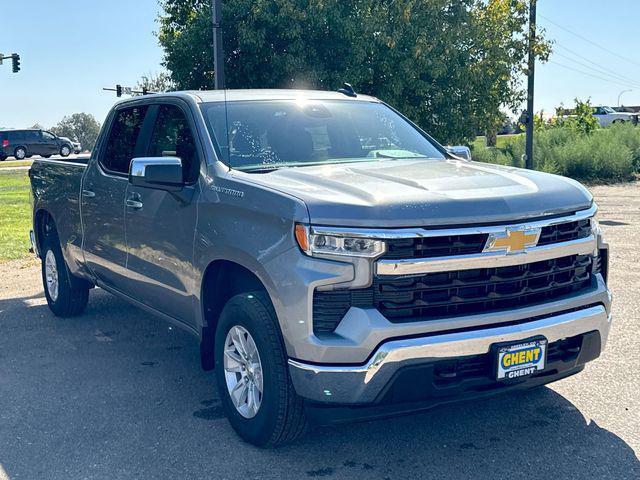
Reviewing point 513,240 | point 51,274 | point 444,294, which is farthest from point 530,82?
point 444,294

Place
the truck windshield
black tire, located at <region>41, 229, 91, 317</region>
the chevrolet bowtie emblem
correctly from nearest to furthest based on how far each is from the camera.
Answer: the chevrolet bowtie emblem, the truck windshield, black tire, located at <region>41, 229, 91, 317</region>

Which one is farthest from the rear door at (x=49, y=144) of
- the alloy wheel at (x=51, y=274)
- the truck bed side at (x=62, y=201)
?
the alloy wheel at (x=51, y=274)

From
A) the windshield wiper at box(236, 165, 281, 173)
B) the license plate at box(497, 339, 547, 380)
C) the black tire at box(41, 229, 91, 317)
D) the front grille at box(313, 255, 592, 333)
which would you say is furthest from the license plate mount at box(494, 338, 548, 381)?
the black tire at box(41, 229, 91, 317)

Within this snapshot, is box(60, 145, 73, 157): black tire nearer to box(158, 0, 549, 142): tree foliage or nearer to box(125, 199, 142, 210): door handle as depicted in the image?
box(158, 0, 549, 142): tree foliage

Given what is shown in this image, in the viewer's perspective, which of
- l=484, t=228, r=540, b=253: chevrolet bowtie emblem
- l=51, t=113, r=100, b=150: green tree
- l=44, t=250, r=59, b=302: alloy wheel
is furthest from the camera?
l=51, t=113, r=100, b=150: green tree

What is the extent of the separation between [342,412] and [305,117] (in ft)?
7.36

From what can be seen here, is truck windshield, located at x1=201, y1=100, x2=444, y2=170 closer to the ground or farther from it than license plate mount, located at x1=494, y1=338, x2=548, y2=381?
farther from it

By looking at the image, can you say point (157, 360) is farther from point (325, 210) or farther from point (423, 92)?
point (423, 92)

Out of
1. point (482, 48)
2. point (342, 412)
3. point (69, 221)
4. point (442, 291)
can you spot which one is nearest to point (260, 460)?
point (342, 412)

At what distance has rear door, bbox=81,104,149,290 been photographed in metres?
5.52

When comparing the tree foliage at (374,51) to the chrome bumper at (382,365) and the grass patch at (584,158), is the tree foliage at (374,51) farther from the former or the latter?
the chrome bumper at (382,365)

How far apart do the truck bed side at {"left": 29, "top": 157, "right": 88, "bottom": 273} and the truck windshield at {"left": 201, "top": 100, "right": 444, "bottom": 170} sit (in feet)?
6.40

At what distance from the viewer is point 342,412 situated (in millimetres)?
3582

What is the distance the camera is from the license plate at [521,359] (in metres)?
3.62
